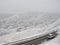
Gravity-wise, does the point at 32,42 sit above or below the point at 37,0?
below

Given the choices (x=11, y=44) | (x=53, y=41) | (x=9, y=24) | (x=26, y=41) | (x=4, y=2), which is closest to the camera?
(x=11, y=44)

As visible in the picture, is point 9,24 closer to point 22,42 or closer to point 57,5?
point 22,42

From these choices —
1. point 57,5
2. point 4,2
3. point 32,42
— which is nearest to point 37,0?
point 57,5

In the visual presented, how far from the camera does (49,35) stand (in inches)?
104

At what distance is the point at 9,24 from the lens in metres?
3.47

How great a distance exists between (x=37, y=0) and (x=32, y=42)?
5.34 meters

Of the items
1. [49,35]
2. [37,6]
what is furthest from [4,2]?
[49,35]

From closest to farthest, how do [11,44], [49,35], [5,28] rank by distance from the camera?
1. [11,44]
2. [49,35]
3. [5,28]

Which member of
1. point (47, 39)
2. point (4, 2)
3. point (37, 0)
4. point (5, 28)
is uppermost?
point (37, 0)

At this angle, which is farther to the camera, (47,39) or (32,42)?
(47,39)

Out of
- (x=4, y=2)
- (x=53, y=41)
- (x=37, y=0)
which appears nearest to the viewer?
(x=53, y=41)

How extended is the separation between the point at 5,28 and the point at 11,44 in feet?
3.86

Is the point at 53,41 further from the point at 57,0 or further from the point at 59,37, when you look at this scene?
the point at 57,0

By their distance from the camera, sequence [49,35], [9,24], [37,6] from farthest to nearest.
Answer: [37,6]
[9,24]
[49,35]
